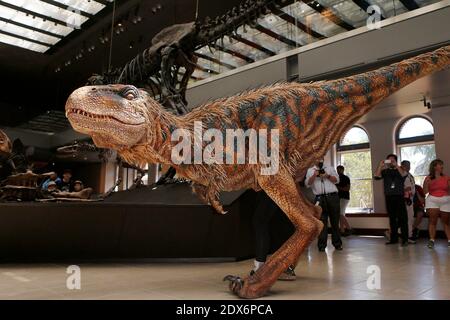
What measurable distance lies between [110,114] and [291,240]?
142cm

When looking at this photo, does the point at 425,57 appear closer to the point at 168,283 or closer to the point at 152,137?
the point at 152,137

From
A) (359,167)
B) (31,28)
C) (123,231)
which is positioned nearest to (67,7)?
(31,28)

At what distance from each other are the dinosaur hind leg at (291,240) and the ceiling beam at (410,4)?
4.93 metres

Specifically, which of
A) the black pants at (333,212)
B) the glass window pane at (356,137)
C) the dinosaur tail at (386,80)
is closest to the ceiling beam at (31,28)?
the black pants at (333,212)

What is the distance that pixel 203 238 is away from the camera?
4.39 metres

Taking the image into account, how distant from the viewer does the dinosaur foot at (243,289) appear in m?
2.38

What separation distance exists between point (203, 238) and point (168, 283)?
1.37 meters

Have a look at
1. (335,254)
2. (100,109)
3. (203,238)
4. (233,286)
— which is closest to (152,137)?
(100,109)

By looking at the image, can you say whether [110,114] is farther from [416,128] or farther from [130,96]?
[416,128]

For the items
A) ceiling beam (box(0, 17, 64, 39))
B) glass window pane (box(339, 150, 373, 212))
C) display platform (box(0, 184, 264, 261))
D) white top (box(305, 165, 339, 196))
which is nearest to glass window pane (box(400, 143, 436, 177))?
glass window pane (box(339, 150, 373, 212))

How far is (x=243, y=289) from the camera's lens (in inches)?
94.6

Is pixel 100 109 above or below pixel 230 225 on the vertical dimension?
above

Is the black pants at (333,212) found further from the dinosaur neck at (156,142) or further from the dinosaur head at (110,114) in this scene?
the dinosaur head at (110,114)

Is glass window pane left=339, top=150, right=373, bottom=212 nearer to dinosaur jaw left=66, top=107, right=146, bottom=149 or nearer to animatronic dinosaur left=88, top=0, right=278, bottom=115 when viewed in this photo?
animatronic dinosaur left=88, top=0, right=278, bottom=115
